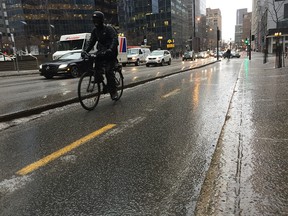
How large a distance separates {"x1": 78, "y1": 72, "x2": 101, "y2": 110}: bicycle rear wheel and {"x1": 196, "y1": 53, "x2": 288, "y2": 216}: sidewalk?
127 inches

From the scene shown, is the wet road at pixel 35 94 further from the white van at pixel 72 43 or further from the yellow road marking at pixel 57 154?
the white van at pixel 72 43

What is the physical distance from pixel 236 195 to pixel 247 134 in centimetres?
207

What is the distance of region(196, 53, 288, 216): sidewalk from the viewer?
2.39 metres

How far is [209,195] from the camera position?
8.47 ft

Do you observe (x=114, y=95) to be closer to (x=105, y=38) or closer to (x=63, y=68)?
(x=105, y=38)

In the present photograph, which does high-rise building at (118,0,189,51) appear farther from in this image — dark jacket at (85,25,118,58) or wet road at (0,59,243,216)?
wet road at (0,59,243,216)

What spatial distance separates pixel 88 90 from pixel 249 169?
4.52 m

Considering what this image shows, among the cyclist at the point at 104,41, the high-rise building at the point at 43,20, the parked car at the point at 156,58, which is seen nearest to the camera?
the cyclist at the point at 104,41

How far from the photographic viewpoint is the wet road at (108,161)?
2533mm

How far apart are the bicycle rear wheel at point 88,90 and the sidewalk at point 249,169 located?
3.22 metres

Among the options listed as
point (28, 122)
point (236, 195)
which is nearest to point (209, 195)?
point (236, 195)

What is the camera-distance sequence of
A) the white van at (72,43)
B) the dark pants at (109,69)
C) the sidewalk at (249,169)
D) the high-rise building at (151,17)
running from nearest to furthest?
1. the sidewalk at (249,169)
2. the dark pants at (109,69)
3. the white van at (72,43)
4. the high-rise building at (151,17)

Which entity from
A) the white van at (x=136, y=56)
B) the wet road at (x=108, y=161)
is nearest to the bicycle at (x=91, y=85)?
the wet road at (x=108, y=161)

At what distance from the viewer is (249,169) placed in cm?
312
